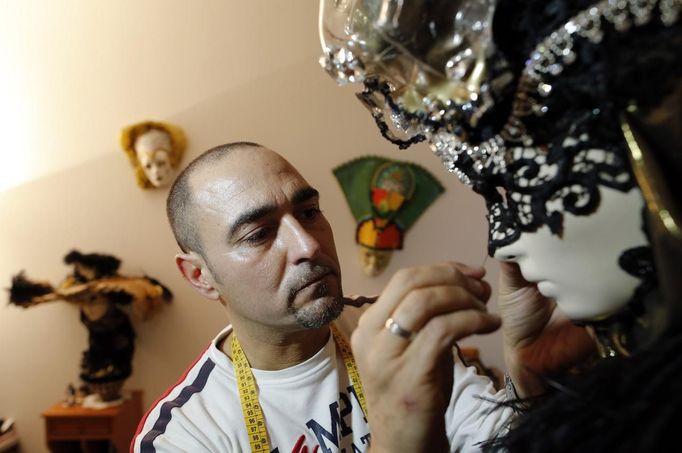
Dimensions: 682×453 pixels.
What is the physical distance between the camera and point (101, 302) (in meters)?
2.18

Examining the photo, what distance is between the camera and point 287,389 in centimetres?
105

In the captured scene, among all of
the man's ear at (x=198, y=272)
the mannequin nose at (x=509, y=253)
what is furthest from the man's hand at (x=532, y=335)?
the man's ear at (x=198, y=272)

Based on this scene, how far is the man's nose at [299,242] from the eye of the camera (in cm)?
100

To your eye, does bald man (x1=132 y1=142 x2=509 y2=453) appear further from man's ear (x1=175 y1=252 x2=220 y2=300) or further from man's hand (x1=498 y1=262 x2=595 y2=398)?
man's hand (x1=498 y1=262 x2=595 y2=398)

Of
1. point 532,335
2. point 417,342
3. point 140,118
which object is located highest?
point 140,118

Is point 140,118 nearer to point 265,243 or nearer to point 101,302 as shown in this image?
point 101,302

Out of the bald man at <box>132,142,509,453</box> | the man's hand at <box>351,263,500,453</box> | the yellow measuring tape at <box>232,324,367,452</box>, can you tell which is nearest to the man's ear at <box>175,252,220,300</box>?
the bald man at <box>132,142,509,453</box>

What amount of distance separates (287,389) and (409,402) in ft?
1.76

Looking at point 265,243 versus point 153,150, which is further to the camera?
point 153,150

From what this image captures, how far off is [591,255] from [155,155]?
205 centimetres

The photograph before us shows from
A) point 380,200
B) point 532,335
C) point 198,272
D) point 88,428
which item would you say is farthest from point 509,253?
point 88,428

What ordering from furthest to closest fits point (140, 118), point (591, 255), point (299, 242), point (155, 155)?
point (140, 118), point (155, 155), point (299, 242), point (591, 255)

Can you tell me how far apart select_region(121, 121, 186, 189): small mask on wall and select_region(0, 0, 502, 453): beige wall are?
3.0 inches

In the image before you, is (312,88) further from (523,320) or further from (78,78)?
(523,320)
